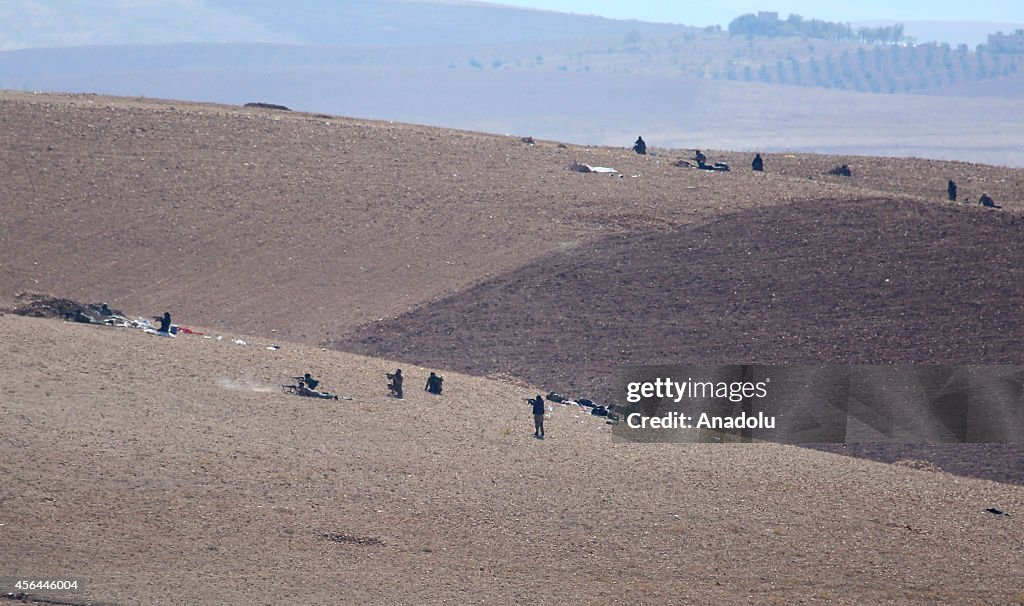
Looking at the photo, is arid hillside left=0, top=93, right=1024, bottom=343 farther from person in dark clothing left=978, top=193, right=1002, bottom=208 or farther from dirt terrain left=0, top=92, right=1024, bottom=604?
person in dark clothing left=978, top=193, right=1002, bottom=208

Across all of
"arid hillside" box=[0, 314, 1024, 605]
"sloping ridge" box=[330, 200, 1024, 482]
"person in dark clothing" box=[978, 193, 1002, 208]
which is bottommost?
"arid hillside" box=[0, 314, 1024, 605]

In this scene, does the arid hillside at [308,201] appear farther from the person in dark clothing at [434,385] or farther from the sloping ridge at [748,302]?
the person in dark clothing at [434,385]

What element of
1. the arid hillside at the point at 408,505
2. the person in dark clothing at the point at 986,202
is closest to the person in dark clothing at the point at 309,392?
the arid hillside at the point at 408,505

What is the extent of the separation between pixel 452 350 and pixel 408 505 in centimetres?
1291

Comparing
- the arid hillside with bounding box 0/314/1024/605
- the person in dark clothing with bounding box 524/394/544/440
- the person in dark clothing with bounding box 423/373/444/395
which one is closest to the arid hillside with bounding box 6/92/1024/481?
the person in dark clothing with bounding box 423/373/444/395

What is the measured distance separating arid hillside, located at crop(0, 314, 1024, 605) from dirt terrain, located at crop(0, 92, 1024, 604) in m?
0.06

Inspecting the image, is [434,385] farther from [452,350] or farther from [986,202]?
[986,202]

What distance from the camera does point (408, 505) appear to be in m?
19.7

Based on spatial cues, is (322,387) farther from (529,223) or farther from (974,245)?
(974,245)

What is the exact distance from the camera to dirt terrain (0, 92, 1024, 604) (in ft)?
58.8

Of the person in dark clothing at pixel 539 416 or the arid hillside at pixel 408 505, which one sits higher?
the person in dark clothing at pixel 539 416

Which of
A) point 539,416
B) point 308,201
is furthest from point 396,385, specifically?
point 308,201

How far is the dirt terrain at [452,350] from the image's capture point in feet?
58.8

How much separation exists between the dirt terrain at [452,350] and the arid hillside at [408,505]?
0.21 ft
